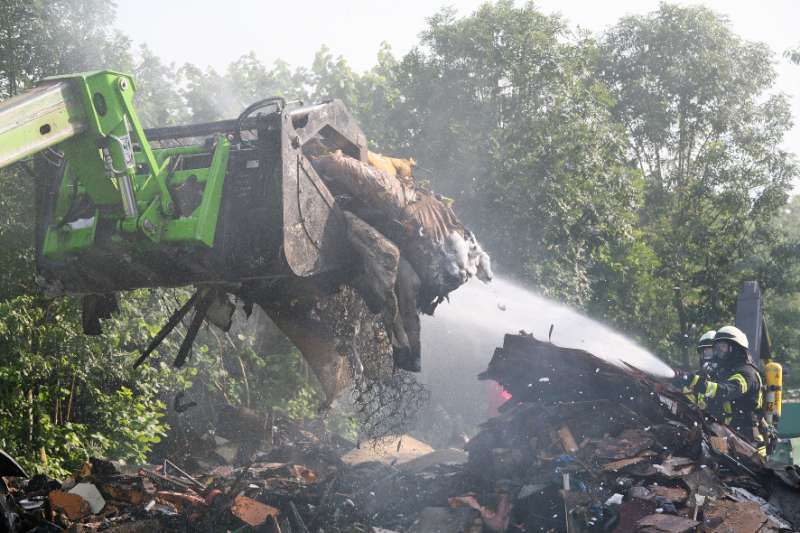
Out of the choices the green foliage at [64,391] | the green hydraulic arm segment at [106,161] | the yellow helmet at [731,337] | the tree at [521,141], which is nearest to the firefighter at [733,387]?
the yellow helmet at [731,337]

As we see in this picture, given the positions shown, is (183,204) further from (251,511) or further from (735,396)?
(735,396)

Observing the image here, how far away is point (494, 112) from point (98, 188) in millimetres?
15076

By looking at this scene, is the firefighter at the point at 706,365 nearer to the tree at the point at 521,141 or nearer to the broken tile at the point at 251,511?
the broken tile at the point at 251,511

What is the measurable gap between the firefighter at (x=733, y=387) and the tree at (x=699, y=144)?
1333 cm

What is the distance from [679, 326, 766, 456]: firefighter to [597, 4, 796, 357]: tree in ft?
43.7

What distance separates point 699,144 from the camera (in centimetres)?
2645

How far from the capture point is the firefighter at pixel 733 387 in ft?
28.2

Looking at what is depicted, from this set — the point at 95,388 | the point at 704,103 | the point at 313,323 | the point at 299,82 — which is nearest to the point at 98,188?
the point at 313,323

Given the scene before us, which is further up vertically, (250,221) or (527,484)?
(250,221)

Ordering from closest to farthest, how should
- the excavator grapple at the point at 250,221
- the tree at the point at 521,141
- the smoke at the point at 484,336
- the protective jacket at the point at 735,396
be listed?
1. the excavator grapple at the point at 250,221
2. the protective jacket at the point at 735,396
3. the smoke at the point at 484,336
4. the tree at the point at 521,141

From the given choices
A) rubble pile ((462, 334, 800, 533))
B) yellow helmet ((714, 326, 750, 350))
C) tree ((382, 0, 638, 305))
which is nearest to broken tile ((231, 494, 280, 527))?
rubble pile ((462, 334, 800, 533))

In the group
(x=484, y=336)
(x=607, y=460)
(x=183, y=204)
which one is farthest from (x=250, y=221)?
Answer: (x=484, y=336)

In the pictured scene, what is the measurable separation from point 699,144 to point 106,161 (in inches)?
970

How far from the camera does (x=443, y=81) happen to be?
66.2 feet
